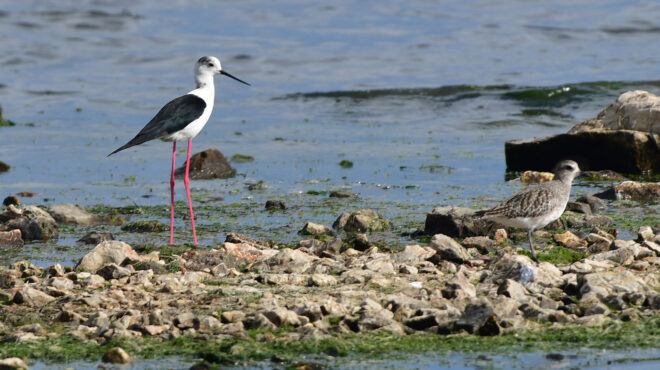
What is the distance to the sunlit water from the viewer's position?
1323cm

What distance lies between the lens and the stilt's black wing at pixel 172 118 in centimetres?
1072

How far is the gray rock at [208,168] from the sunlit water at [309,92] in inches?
14.2

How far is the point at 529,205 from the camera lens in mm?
8484

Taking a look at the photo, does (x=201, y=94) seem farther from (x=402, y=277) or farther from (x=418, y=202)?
(x=402, y=277)

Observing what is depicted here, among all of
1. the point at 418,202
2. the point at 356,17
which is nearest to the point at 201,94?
the point at 418,202

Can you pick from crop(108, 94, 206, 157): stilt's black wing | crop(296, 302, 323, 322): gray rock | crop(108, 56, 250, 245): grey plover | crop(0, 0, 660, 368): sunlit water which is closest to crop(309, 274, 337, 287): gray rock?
crop(296, 302, 323, 322): gray rock

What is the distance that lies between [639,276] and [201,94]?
19.0 ft

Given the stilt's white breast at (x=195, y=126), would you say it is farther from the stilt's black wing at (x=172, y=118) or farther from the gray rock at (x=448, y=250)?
the gray rock at (x=448, y=250)

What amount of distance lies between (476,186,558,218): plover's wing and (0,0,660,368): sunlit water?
1563 mm

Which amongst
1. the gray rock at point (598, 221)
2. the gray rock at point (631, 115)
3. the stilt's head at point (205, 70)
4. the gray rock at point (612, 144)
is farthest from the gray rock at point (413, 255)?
the gray rock at point (631, 115)

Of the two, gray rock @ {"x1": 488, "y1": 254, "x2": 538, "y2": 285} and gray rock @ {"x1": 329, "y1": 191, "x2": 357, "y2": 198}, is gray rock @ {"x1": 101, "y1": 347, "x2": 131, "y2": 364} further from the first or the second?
gray rock @ {"x1": 329, "y1": 191, "x2": 357, "y2": 198}

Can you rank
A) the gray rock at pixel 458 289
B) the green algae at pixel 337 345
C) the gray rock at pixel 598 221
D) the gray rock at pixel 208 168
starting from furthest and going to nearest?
the gray rock at pixel 208 168 → the gray rock at pixel 598 221 → the gray rock at pixel 458 289 → the green algae at pixel 337 345

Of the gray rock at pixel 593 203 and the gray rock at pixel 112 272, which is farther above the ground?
the gray rock at pixel 593 203

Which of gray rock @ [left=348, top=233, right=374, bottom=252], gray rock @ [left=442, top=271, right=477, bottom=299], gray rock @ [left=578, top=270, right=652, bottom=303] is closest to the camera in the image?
gray rock @ [left=578, top=270, right=652, bottom=303]
